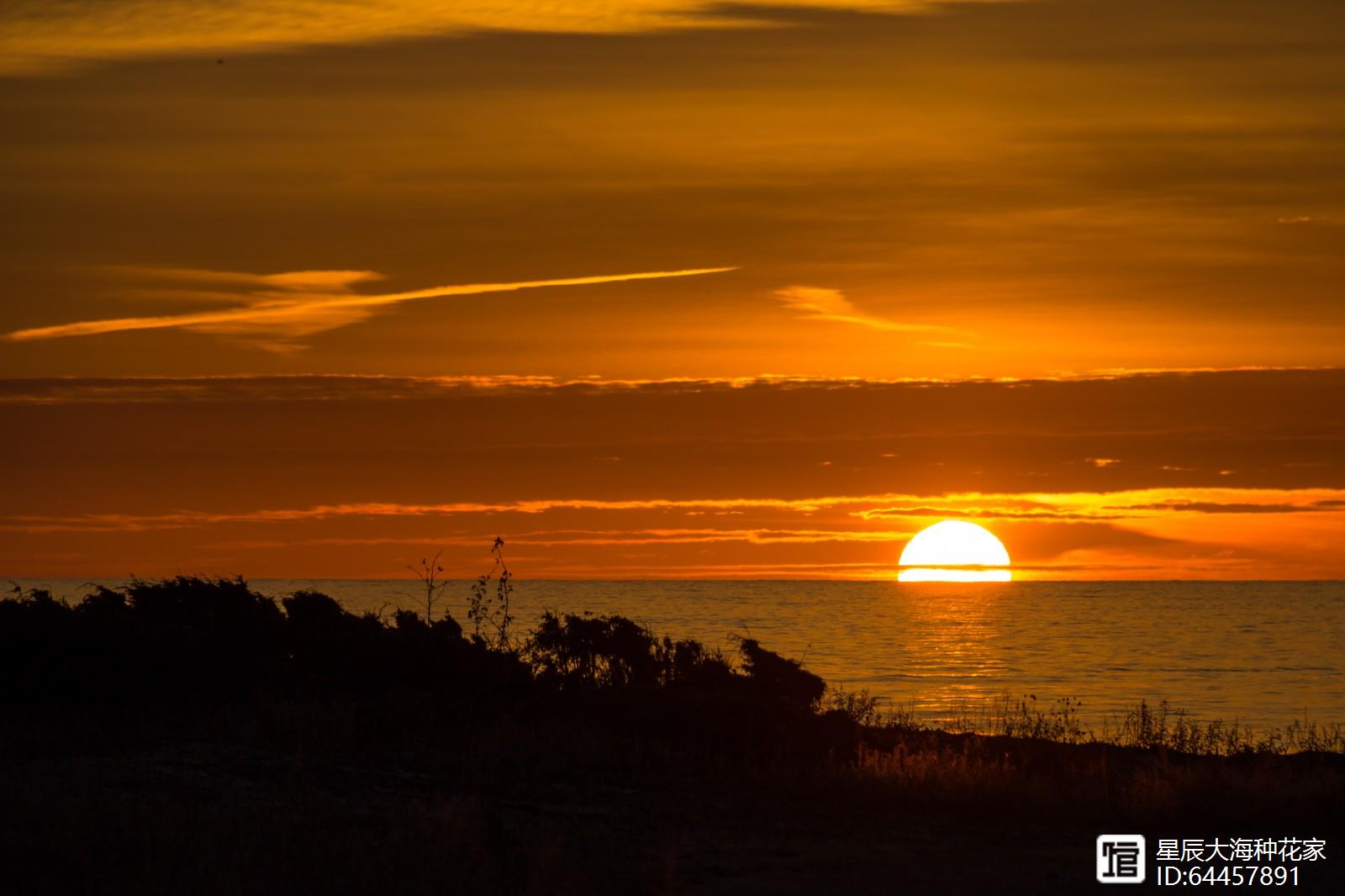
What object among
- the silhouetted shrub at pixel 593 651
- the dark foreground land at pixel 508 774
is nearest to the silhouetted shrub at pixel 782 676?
the dark foreground land at pixel 508 774

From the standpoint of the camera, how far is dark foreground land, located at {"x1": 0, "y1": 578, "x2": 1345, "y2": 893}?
1390cm

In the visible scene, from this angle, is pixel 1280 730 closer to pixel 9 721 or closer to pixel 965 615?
pixel 9 721

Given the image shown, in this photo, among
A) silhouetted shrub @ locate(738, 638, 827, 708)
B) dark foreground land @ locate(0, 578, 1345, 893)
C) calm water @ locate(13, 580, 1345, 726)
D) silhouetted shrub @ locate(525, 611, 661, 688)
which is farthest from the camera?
calm water @ locate(13, 580, 1345, 726)

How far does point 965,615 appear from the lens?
115438 millimetres

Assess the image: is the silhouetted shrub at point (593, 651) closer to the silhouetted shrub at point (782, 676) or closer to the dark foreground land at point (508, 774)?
the dark foreground land at point (508, 774)

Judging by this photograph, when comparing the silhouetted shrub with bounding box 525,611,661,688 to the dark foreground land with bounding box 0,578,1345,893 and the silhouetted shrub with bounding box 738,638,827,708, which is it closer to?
the dark foreground land with bounding box 0,578,1345,893

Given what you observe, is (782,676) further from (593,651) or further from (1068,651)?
(1068,651)

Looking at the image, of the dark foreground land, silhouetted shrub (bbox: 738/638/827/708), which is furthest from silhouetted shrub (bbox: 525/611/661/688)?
silhouetted shrub (bbox: 738/638/827/708)

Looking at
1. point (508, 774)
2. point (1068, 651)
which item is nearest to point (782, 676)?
point (508, 774)

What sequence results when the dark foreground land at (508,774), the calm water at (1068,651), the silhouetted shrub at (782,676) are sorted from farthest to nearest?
the calm water at (1068,651) → the silhouetted shrub at (782,676) → the dark foreground land at (508,774)

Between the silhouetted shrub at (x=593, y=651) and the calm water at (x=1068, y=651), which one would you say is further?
the calm water at (x=1068, y=651)

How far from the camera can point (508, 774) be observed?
18875 millimetres

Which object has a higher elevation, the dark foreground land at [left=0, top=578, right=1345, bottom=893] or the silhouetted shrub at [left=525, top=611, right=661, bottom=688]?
the silhouetted shrub at [left=525, top=611, right=661, bottom=688]

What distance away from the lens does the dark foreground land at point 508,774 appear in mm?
13898
